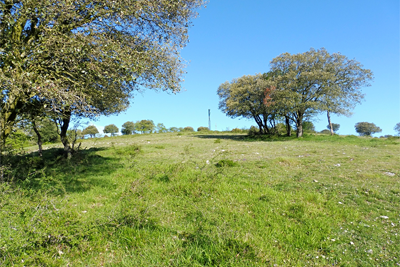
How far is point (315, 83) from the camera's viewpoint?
33219 millimetres

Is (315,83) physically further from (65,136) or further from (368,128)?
(368,128)

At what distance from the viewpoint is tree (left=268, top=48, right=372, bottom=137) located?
31.8 m

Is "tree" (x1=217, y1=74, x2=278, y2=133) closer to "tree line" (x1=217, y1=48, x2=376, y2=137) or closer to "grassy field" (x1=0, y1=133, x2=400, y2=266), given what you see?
"tree line" (x1=217, y1=48, x2=376, y2=137)

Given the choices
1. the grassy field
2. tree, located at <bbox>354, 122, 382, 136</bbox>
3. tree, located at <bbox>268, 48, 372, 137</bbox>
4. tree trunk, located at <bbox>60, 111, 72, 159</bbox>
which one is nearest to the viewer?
→ the grassy field

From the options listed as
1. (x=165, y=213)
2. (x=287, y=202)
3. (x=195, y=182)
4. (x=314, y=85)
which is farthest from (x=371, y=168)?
(x=314, y=85)

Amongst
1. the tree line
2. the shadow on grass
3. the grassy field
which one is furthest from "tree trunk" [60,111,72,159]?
the tree line

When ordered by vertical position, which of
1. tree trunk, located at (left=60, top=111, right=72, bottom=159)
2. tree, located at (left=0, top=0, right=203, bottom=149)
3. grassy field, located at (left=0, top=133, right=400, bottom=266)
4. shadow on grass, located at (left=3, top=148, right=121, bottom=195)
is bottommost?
grassy field, located at (left=0, top=133, right=400, bottom=266)

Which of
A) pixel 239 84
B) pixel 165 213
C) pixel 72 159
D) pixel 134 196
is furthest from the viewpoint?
pixel 239 84

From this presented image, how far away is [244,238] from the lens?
4.90 meters

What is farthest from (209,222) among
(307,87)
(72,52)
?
(307,87)

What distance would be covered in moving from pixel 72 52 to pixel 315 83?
3411 cm

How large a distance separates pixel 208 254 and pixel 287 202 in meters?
3.66

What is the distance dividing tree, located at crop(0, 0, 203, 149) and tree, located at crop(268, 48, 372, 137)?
2543cm

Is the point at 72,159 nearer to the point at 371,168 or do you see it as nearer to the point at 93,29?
the point at 93,29
